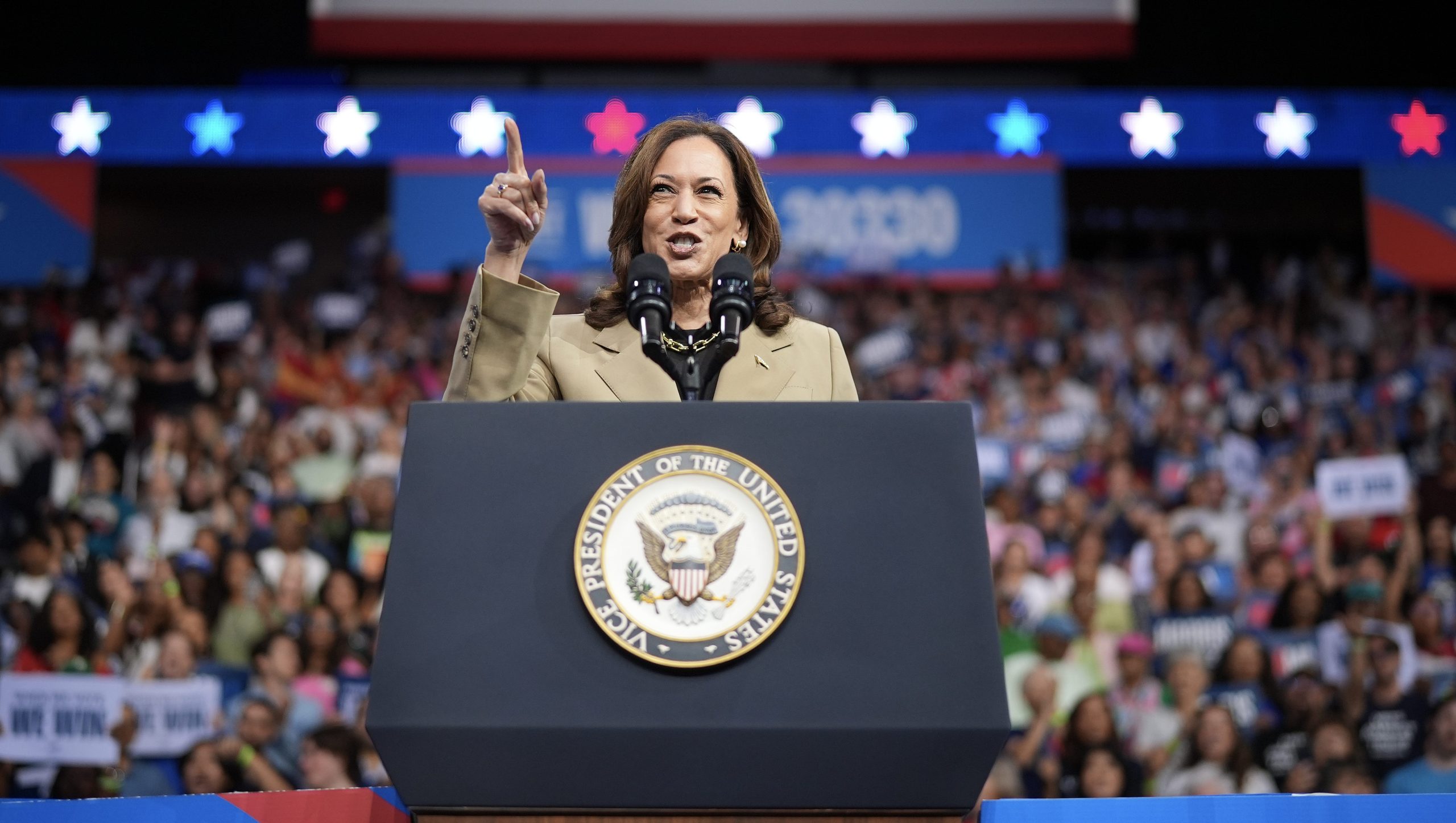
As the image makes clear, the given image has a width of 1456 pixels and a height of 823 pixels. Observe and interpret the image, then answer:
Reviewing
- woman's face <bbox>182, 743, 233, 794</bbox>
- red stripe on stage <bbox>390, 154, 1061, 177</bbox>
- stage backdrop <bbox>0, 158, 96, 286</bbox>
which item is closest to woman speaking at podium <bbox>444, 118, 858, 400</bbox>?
woman's face <bbox>182, 743, 233, 794</bbox>

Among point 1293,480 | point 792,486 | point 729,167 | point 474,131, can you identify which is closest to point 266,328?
point 474,131

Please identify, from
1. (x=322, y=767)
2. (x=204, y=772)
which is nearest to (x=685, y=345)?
(x=322, y=767)

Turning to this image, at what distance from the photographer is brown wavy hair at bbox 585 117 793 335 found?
1.79m

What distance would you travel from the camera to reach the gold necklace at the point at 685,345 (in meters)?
1.56

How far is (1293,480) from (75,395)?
7051mm

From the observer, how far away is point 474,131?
26.3ft

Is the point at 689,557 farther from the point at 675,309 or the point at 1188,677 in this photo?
the point at 1188,677

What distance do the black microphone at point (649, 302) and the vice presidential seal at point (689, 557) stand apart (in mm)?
269

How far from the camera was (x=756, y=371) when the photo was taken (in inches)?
67.6

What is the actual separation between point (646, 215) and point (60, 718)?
4.02 metres

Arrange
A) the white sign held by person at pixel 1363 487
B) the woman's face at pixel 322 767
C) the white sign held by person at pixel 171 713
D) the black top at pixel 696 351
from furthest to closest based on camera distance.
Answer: the white sign held by person at pixel 1363 487 < the white sign held by person at pixel 171 713 < the woman's face at pixel 322 767 < the black top at pixel 696 351

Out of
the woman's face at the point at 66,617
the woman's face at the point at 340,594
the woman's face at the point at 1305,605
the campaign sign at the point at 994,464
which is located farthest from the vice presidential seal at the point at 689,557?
the campaign sign at the point at 994,464

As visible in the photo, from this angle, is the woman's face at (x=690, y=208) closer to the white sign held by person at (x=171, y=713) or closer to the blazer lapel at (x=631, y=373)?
the blazer lapel at (x=631, y=373)

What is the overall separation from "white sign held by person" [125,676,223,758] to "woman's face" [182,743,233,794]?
225 mm
